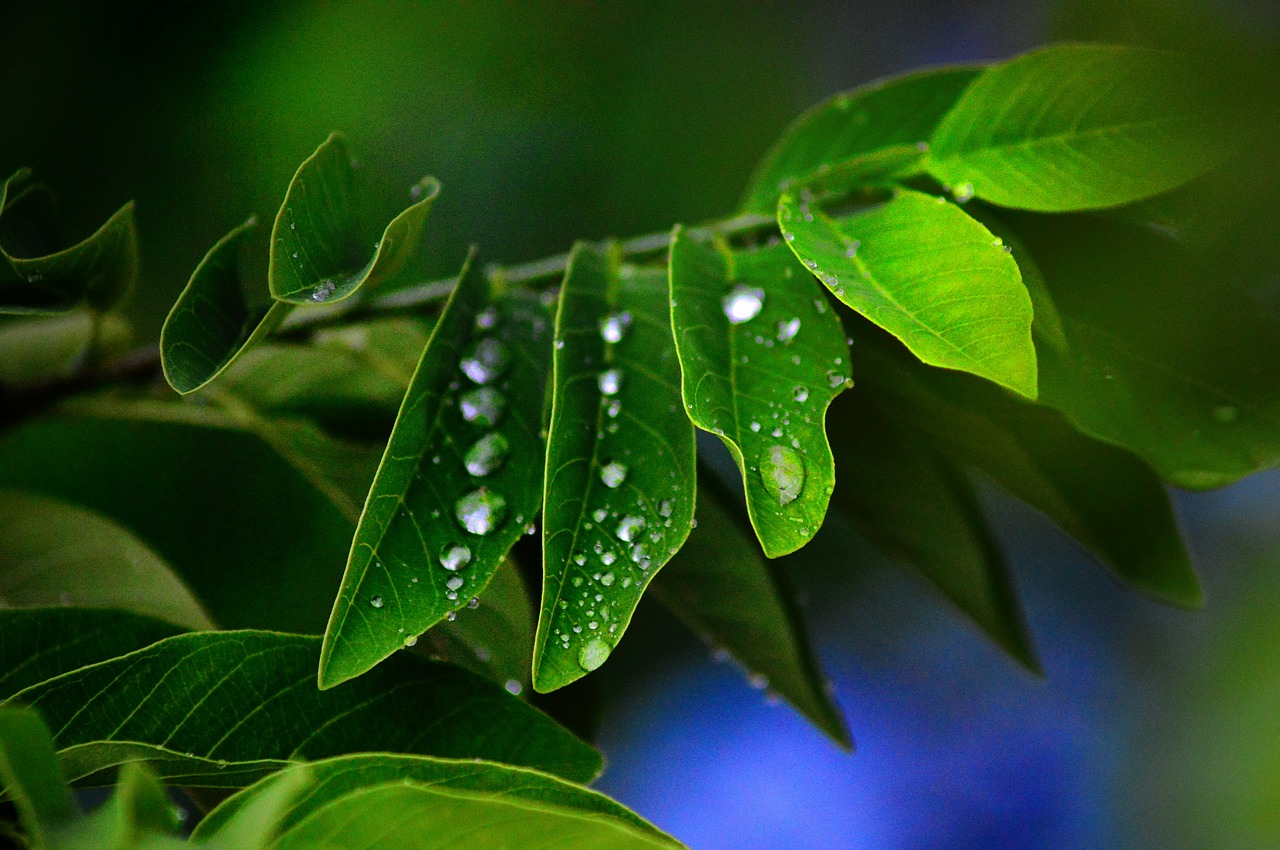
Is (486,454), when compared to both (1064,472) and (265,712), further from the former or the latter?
(1064,472)

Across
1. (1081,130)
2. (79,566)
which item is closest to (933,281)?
(1081,130)

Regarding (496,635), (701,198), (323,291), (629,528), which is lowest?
(701,198)

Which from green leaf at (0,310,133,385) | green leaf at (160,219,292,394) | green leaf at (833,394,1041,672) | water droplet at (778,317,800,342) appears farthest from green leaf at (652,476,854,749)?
green leaf at (0,310,133,385)

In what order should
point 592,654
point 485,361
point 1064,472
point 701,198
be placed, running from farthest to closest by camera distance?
point 701,198
point 1064,472
point 485,361
point 592,654

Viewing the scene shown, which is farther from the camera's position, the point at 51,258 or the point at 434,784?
the point at 51,258

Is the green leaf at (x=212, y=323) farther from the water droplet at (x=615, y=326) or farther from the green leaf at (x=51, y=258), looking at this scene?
the water droplet at (x=615, y=326)

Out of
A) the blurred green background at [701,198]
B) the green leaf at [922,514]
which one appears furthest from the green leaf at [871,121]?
the blurred green background at [701,198]

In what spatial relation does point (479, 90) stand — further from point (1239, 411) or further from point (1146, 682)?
point (1146, 682)
